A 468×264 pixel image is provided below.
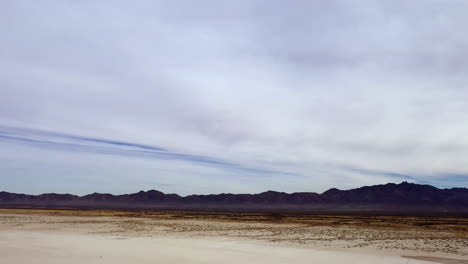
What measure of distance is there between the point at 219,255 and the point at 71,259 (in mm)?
6394

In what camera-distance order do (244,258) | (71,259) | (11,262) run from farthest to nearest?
1. (244,258)
2. (71,259)
3. (11,262)

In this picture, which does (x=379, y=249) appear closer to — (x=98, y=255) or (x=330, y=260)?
(x=330, y=260)

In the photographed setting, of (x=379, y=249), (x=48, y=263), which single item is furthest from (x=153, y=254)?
(x=379, y=249)

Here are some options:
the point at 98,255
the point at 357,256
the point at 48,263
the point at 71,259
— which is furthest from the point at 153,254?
the point at 357,256

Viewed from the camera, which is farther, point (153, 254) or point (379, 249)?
point (379, 249)

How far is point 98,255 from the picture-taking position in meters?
15.5

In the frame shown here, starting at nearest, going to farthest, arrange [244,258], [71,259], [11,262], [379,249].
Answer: [11,262] < [71,259] < [244,258] < [379,249]

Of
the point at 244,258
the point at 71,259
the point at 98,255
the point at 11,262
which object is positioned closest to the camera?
the point at 11,262

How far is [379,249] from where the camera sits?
22.2m

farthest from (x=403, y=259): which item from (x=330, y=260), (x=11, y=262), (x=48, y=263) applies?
(x=11, y=262)

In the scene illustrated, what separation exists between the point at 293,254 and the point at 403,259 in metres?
5.28

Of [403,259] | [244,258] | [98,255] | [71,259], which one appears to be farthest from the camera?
[403,259]

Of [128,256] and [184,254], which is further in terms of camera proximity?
[184,254]

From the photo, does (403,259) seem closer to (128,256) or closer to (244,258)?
(244,258)
